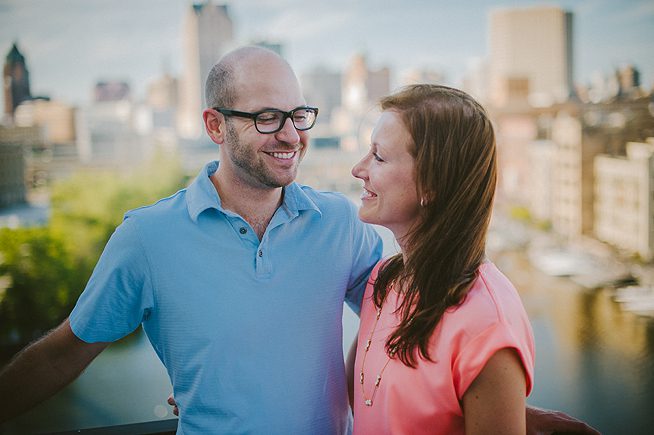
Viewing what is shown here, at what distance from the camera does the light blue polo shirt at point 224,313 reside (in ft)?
2.65

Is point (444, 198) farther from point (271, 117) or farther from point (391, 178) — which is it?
point (271, 117)

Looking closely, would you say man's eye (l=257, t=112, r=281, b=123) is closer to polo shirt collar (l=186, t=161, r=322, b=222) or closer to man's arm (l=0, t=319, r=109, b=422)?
polo shirt collar (l=186, t=161, r=322, b=222)

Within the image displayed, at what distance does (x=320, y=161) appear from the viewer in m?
20.1

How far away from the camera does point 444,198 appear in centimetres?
70

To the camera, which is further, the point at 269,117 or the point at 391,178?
the point at 269,117

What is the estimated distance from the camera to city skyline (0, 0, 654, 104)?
1880 cm

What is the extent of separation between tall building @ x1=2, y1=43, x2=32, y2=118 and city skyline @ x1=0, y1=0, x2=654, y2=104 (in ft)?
0.92

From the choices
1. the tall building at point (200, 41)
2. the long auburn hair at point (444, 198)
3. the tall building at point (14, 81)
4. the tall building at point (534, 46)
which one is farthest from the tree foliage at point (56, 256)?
the tall building at point (200, 41)

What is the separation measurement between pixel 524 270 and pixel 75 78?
1715cm

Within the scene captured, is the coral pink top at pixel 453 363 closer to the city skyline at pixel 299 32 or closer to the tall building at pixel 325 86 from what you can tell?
the city skyline at pixel 299 32

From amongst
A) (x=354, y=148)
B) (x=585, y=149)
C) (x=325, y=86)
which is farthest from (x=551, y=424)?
(x=325, y=86)

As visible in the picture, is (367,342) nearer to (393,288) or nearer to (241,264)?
(393,288)

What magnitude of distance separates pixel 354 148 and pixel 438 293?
833 inches

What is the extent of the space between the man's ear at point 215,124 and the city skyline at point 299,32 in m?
18.7
